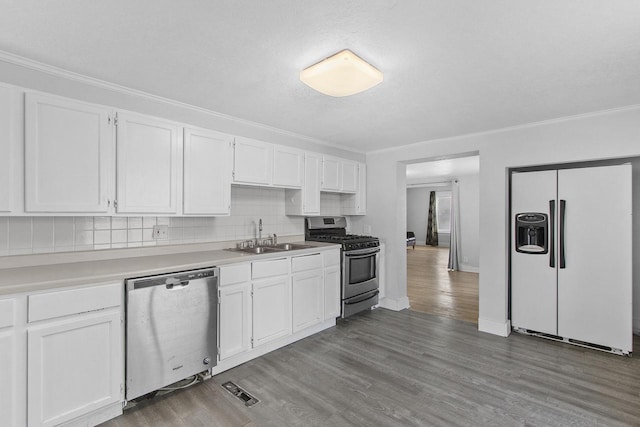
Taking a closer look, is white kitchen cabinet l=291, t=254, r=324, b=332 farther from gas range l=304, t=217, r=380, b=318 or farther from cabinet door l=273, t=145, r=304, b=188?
cabinet door l=273, t=145, r=304, b=188

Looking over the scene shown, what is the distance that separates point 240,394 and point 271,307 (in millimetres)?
836

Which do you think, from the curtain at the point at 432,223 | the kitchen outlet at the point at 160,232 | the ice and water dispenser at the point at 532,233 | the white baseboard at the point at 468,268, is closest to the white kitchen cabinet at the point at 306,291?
the kitchen outlet at the point at 160,232

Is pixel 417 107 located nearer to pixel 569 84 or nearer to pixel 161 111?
pixel 569 84

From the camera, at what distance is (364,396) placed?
2.36 meters

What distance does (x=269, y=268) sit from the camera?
3057mm

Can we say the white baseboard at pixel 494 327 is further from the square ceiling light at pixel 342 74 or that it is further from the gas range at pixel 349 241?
the square ceiling light at pixel 342 74

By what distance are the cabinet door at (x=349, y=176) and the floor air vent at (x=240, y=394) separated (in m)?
2.83

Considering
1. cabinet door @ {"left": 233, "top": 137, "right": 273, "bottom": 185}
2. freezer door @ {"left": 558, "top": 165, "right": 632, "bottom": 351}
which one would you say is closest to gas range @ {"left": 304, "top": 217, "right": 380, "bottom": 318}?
cabinet door @ {"left": 233, "top": 137, "right": 273, "bottom": 185}

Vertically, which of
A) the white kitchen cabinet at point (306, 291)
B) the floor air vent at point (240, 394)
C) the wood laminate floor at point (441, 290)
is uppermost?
the white kitchen cabinet at point (306, 291)

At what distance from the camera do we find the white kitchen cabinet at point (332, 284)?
3697 millimetres

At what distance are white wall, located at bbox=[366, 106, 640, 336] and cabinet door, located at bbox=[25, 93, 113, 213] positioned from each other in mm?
3443

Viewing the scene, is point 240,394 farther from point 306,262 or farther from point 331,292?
point 331,292

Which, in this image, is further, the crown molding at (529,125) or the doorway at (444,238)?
the doorway at (444,238)

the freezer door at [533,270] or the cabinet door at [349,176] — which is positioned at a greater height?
the cabinet door at [349,176]
